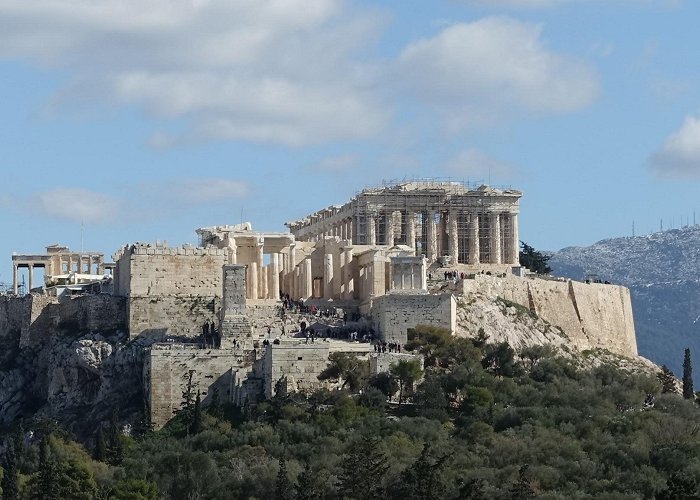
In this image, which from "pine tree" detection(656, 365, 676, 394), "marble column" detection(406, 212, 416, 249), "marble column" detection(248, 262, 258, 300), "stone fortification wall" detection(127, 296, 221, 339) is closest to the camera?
"stone fortification wall" detection(127, 296, 221, 339)

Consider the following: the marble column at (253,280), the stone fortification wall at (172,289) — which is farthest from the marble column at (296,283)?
the stone fortification wall at (172,289)

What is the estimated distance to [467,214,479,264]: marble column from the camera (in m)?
108

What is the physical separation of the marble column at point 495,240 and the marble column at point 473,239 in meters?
0.91

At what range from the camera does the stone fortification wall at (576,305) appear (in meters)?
99.8

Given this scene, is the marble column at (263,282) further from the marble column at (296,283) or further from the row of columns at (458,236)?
the row of columns at (458,236)

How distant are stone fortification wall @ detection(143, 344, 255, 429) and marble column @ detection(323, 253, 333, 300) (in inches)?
466

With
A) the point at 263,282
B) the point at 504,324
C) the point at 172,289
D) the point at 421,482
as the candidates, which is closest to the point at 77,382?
the point at 172,289

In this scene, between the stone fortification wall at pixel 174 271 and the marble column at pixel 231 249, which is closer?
the stone fortification wall at pixel 174 271

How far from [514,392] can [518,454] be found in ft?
28.7

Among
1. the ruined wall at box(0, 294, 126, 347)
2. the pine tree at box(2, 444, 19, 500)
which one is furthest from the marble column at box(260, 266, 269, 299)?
the pine tree at box(2, 444, 19, 500)

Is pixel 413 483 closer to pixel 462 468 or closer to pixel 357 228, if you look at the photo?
pixel 462 468

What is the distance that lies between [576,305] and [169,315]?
2322cm

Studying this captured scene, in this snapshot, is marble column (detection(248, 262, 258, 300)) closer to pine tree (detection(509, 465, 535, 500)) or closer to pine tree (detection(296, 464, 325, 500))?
pine tree (detection(296, 464, 325, 500))

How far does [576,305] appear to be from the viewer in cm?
10431
